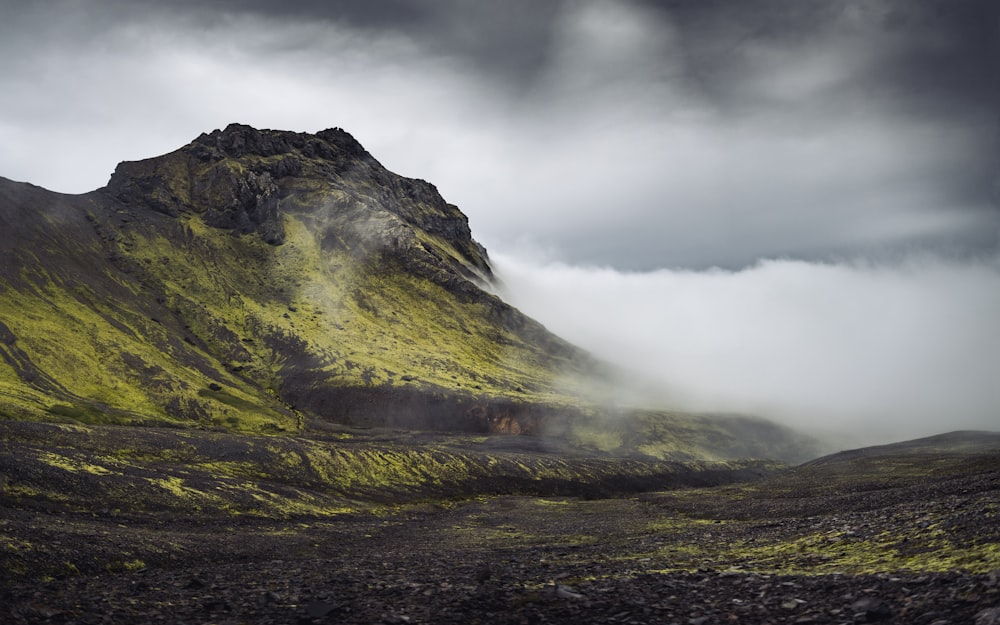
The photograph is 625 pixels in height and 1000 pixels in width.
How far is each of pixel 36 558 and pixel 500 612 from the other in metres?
28.9

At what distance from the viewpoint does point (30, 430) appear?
68.4 metres

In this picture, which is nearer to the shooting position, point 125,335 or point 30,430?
point 30,430

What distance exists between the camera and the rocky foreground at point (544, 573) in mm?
16109

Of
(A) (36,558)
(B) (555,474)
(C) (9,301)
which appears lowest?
(B) (555,474)

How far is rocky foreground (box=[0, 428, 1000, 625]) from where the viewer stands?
52.9ft

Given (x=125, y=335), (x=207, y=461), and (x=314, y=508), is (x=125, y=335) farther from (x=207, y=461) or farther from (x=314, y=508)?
(x=314, y=508)

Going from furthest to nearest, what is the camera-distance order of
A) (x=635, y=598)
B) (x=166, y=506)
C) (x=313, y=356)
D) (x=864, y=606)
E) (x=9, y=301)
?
1. (x=313, y=356)
2. (x=9, y=301)
3. (x=166, y=506)
4. (x=635, y=598)
5. (x=864, y=606)

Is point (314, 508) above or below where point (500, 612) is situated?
below

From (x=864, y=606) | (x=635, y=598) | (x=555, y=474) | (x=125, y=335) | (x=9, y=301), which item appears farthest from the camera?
(x=125, y=335)

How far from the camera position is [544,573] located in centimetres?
2688

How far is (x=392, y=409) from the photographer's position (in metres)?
170

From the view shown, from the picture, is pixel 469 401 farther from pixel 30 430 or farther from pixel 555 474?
pixel 30 430

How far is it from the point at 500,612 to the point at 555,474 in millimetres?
102076

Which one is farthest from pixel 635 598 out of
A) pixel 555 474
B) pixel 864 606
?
pixel 555 474
